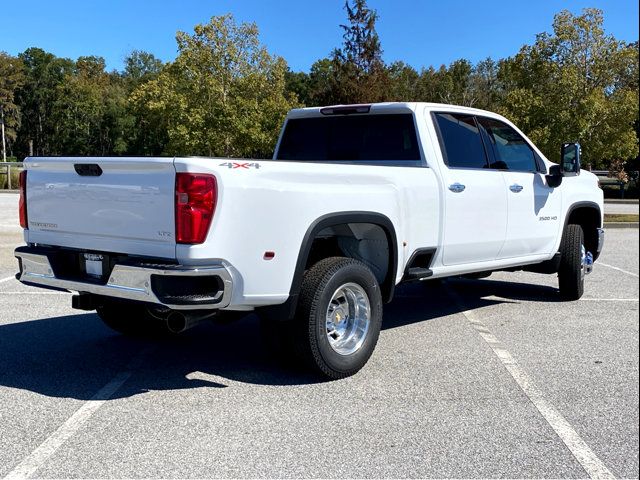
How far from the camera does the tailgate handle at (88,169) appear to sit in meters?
4.56

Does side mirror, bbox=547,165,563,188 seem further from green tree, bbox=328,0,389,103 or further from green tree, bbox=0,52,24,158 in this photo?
green tree, bbox=0,52,24,158

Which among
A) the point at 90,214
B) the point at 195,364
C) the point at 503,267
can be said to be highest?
the point at 90,214

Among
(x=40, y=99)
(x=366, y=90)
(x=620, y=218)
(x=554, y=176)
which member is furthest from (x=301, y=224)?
(x=40, y=99)

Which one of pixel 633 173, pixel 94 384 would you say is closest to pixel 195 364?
pixel 94 384

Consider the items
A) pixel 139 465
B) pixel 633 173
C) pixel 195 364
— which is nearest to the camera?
pixel 139 465

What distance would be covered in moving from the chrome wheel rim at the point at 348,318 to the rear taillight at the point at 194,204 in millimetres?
1303

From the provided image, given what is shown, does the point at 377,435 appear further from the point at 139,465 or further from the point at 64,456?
the point at 64,456

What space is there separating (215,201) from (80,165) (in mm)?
1186

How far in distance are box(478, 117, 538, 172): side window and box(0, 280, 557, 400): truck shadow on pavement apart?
174 cm

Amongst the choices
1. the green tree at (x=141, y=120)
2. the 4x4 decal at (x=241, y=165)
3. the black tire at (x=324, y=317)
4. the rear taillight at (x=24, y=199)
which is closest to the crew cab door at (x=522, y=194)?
the black tire at (x=324, y=317)

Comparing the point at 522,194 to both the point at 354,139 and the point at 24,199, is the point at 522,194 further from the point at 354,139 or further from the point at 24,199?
the point at 24,199

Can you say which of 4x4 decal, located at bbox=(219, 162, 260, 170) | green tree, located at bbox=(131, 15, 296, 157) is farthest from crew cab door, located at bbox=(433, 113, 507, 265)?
green tree, located at bbox=(131, 15, 296, 157)

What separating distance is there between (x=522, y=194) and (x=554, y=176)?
67 cm

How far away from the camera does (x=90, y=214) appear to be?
15.2 ft
